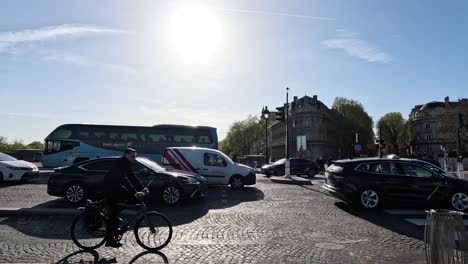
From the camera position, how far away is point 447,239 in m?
4.12

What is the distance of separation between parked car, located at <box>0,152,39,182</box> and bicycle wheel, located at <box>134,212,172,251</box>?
42.6 feet

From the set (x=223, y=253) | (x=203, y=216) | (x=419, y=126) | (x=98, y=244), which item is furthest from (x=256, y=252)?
(x=419, y=126)

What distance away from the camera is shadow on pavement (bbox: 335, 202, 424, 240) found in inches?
314

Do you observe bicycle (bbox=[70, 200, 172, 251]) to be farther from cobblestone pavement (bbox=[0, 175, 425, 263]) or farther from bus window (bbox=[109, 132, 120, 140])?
bus window (bbox=[109, 132, 120, 140])

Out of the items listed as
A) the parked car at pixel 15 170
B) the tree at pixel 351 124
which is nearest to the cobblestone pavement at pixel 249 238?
the parked car at pixel 15 170

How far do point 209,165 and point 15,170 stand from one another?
8.57m

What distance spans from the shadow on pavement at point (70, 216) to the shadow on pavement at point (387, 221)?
3407 mm

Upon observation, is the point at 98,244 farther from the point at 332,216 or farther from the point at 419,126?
the point at 419,126

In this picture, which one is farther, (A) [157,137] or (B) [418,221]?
(A) [157,137]

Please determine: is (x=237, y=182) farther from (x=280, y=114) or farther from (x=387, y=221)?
(x=387, y=221)

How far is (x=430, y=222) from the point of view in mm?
4371

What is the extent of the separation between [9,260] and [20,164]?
1293 centimetres

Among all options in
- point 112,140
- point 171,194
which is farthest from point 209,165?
point 112,140

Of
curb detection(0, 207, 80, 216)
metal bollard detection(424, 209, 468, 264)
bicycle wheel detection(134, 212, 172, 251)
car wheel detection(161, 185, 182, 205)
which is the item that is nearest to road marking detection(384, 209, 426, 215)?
car wheel detection(161, 185, 182, 205)
